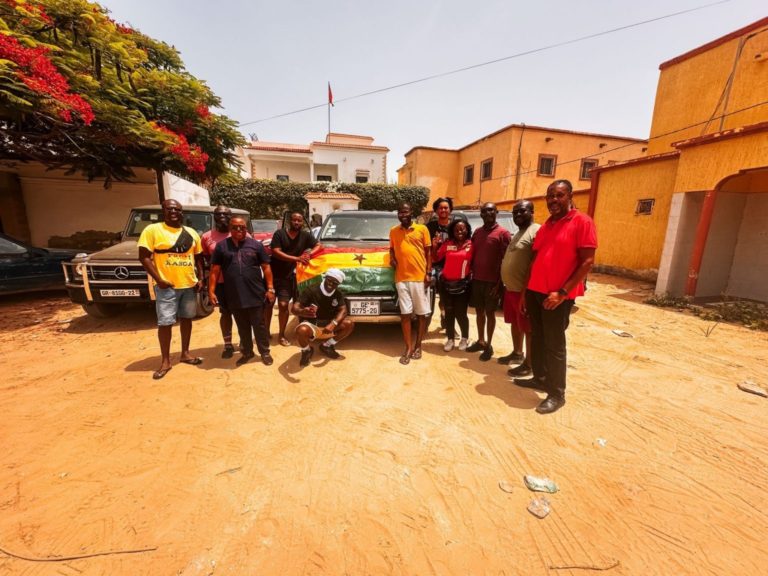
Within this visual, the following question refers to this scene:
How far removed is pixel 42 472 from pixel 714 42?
19186 millimetres

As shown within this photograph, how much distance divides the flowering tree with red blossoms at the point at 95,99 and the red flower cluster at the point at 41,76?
1 centimetres

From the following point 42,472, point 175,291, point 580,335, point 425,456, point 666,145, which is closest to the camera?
point 42,472

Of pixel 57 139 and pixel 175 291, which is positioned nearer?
pixel 175 291

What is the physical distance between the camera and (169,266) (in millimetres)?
3555

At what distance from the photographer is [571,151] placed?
20125mm

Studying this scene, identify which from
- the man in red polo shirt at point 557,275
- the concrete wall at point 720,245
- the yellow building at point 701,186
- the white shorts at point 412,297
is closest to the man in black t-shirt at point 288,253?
the white shorts at point 412,297

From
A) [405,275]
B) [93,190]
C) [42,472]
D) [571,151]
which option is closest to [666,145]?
[571,151]

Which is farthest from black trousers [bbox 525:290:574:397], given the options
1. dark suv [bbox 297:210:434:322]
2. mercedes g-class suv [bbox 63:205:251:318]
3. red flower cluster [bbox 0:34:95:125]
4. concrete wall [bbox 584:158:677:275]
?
concrete wall [bbox 584:158:677:275]

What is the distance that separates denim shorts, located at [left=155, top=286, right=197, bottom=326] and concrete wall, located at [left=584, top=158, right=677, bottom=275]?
11900 millimetres

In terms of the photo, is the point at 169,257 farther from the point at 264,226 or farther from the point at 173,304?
the point at 264,226

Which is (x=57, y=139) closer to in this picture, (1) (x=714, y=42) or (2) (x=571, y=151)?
(1) (x=714, y=42)

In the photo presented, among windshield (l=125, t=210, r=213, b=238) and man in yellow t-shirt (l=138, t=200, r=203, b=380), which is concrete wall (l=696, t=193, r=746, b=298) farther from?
windshield (l=125, t=210, r=213, b=238)

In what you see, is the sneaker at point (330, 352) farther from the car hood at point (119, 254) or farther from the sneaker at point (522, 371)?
the car hood at point (119, 254)

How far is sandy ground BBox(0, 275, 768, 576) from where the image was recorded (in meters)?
1.71
